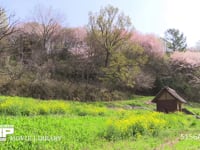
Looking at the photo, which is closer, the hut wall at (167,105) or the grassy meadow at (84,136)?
the grassy meadow at (84,136)

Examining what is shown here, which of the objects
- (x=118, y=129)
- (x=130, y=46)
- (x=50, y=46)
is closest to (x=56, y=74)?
(x=50, y=46)

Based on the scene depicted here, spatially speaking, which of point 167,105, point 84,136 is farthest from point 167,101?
point 84,136

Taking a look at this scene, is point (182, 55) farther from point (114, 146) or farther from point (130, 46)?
point (114, 146)

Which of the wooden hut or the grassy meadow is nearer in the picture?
the grassy meadow

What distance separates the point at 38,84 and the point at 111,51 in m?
11.5

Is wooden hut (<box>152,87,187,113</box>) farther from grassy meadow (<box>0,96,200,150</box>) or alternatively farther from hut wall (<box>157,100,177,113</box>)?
grassy meadow (<box>0,96,200,150</box>)

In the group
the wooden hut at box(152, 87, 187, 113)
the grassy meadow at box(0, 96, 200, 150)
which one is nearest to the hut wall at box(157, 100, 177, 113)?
the wooden hut at box(152, 87, 187, 113)

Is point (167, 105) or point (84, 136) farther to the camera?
point (167, 105)

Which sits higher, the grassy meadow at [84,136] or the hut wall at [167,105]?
the grassy meadow at [84,136]

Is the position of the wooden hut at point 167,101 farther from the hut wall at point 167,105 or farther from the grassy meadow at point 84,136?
the grassy meadow at point 84,136

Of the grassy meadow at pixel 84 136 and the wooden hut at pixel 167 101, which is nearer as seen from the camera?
the grassy meadow at pixel 84 136

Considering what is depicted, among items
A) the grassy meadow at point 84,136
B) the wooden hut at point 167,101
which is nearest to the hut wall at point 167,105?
the wooden hut at point 167,101

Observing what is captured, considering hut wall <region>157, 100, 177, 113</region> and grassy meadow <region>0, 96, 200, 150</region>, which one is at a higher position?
grassy meadow <region>0, 96, 200, 150</region>

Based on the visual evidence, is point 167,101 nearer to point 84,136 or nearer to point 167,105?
point 167,105
